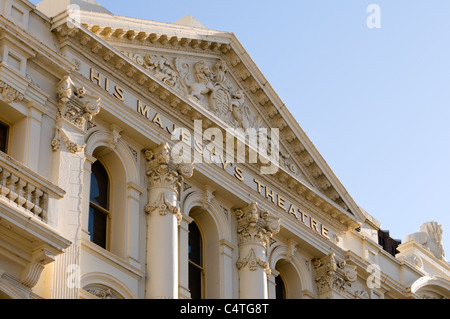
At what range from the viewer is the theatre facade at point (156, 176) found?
27.2 meters

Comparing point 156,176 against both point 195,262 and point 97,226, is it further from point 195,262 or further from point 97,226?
point 195,262

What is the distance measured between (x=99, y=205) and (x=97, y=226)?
1.95ft

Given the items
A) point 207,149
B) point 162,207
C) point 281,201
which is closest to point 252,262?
point 281,201

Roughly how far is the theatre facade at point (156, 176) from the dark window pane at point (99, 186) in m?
0.04

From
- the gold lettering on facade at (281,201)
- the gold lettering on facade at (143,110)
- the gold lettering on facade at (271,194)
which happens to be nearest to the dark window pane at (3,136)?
the gold lettering on facade at (143,110)

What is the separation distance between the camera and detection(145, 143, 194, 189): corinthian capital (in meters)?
31.1

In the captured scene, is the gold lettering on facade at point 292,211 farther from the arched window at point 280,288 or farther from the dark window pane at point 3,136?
the dark window pane at point 3,136

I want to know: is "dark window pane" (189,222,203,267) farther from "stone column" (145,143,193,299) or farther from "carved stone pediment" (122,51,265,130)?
"carved stone pediment" (122,51,265,130)

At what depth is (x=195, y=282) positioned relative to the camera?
3225 cm

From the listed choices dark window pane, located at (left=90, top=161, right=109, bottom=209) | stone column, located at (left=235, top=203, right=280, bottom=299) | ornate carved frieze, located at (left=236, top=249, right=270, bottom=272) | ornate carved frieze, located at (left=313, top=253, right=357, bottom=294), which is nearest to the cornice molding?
ornate carved frieze, located at (left=313, top=253, right=357, bottom=294)

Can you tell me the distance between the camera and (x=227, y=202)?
33.8 meters

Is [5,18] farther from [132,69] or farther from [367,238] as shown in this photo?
[367,238]

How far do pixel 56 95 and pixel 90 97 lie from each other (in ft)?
3.24

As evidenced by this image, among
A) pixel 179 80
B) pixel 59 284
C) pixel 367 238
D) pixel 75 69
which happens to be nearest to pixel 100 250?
pixel 59 284
